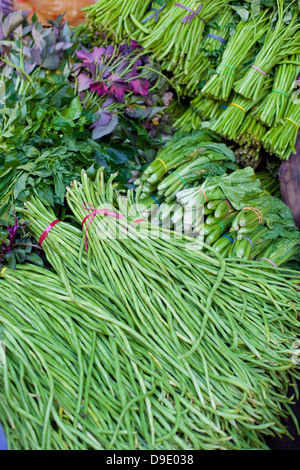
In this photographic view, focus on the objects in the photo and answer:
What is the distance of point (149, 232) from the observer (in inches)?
68.6

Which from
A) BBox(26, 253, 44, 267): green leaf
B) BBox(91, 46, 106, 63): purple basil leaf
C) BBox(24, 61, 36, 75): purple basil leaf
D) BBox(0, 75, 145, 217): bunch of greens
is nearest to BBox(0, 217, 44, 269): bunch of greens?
BBox(26, 253, 44, 267): green leaf

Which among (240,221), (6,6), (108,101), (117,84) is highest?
(6,6)

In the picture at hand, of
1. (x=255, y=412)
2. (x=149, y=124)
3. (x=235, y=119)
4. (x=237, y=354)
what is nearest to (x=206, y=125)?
(x=235, y=119)

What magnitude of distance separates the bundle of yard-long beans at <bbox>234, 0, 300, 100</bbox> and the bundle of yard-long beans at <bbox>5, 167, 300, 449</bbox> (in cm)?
108

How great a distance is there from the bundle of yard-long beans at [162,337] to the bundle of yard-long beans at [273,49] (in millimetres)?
1080

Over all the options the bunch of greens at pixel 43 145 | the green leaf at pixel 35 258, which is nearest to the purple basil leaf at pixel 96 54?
the bunch of greens at pixel 43 145

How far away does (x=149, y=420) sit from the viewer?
1239mm

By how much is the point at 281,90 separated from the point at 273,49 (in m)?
0.24

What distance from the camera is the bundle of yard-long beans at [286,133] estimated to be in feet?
7.17

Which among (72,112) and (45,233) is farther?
(72,112)

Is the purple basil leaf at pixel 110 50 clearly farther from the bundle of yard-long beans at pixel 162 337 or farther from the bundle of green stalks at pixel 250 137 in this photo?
the bundle of yard-long beans at pixel 162 337

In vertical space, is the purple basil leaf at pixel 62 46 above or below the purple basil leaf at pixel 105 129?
above

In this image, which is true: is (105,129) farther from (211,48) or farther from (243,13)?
(243,13)

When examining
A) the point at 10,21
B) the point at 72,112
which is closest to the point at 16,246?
the point at 72,112
